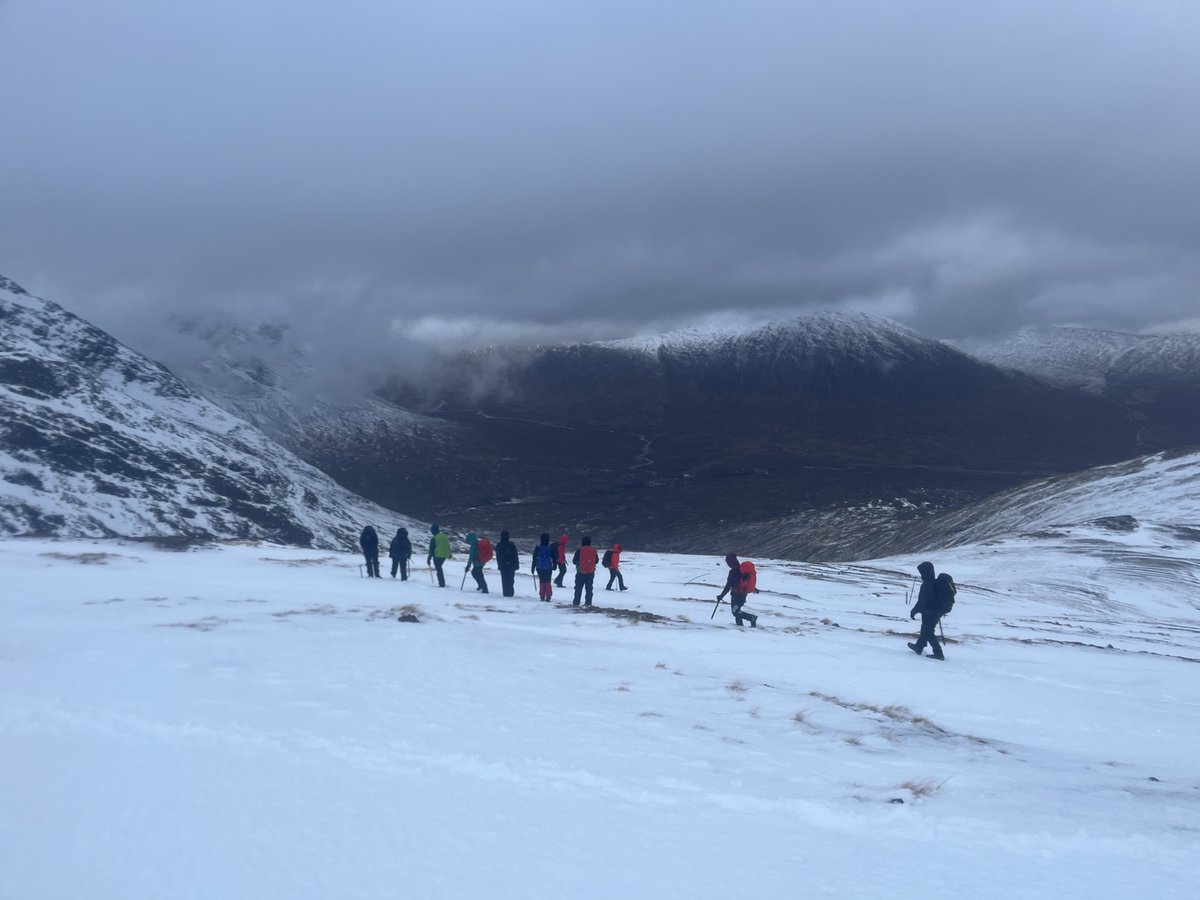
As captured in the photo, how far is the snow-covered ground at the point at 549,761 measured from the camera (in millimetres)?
5449

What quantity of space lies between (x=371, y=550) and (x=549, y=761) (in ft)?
57.0

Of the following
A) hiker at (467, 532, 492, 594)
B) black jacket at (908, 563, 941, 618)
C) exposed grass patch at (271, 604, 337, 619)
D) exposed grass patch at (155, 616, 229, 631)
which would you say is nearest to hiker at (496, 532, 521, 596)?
hiker at (467, 532, 492, 594)

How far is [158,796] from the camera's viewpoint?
6176mm

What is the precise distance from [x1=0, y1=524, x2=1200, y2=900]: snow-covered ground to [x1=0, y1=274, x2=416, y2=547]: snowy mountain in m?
41.1

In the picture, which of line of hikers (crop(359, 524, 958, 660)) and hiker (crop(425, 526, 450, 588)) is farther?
hiker (crop(425, 526, 450, 588))

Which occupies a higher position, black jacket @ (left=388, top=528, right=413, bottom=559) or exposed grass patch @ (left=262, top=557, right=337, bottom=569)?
black jacket @ (left=388, top=528, right=413, bottom=559)

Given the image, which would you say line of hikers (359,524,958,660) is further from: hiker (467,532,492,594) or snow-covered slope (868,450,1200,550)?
snow-covered slope (868,450,1200,550)

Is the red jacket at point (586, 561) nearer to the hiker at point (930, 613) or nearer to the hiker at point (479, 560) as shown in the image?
the hiker at point (479, 560)

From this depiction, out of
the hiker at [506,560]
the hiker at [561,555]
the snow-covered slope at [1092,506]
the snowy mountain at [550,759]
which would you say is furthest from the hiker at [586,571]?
the snow-covered slope at [1092,506]

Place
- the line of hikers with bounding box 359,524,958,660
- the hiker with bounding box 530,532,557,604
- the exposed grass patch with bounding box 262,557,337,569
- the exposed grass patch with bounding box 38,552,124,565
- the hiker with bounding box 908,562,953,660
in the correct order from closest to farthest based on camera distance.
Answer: the hiker with bounding box 908,562,953,660 < the line of hikers with bounding box 359,524,958,660 < the hiker with bounding box 530,532,557,604 < the exposed grass patch with bounding box 38,552,124,565 < the exposed grass patch with bounding box 262,557,337,569

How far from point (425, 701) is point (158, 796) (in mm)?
3365

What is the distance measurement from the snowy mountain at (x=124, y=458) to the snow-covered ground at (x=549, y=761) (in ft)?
135

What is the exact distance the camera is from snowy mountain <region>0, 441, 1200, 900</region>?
17.9 ft

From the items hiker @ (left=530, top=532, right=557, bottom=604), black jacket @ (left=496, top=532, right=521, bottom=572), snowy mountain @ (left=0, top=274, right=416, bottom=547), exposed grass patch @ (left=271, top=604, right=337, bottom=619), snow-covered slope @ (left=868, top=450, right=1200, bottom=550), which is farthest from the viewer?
snow-covered slope @ (left=868, top=450, right=1200, bottom=550)
